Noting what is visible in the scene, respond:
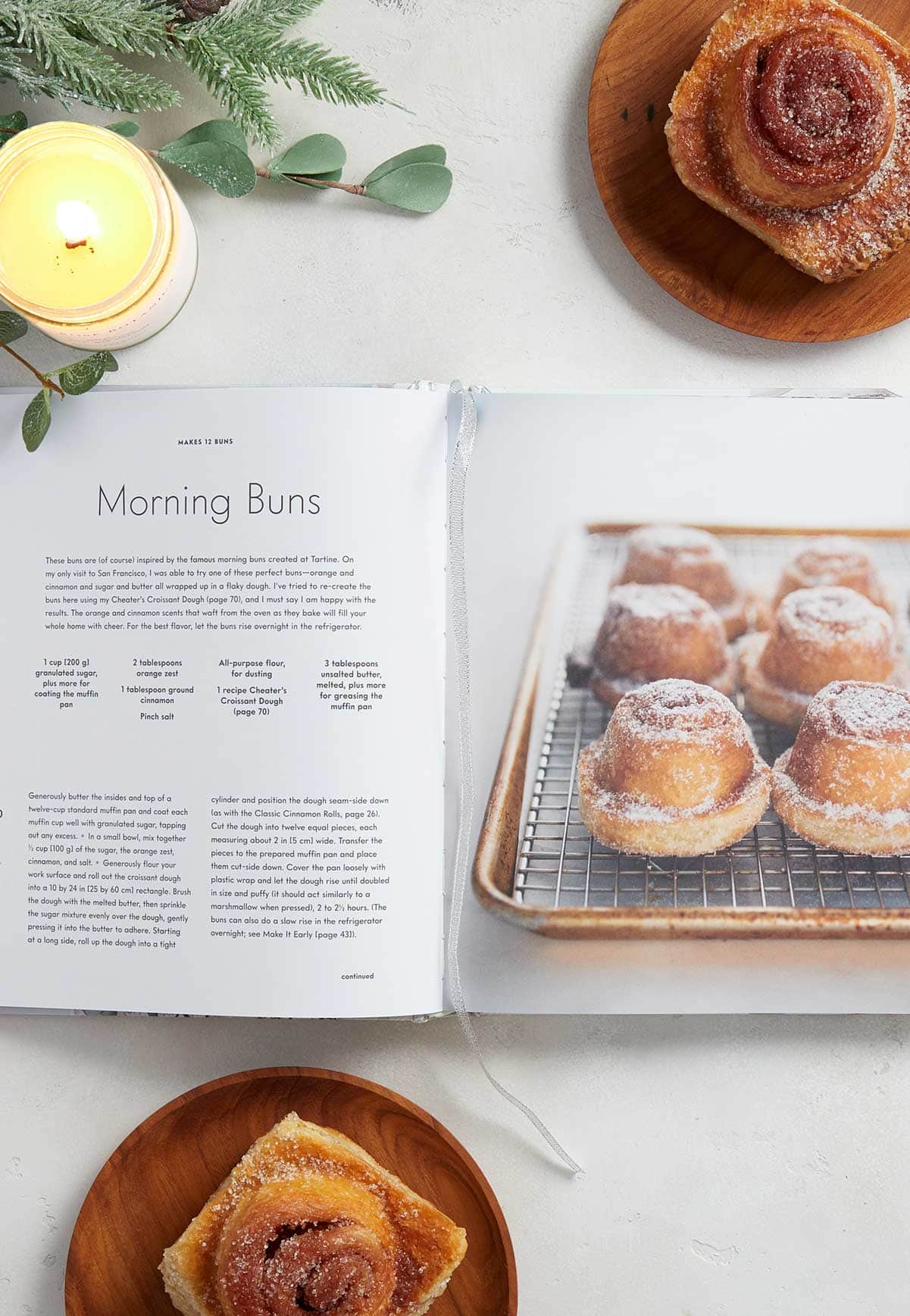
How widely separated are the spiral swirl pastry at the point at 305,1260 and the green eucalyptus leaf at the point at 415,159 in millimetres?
669

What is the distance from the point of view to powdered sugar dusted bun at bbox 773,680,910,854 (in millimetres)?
608

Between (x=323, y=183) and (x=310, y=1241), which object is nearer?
(x=310, y=1241)

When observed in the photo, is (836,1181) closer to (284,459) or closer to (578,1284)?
(578,1284)

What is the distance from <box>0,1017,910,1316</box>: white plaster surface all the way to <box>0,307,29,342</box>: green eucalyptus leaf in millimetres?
493

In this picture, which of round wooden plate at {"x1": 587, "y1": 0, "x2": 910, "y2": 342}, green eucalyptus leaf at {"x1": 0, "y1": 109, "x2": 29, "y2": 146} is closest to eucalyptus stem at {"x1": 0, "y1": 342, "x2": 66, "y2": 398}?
green eucalyptus leaf at {"x1": 0, "y1": 109, "x2": 29, "y2": 146}

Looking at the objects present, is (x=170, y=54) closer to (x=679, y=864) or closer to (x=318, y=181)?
(x=318, y=181)

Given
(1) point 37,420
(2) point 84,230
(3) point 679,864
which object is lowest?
(3) point 679,864

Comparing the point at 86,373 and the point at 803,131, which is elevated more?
the point at 803,131

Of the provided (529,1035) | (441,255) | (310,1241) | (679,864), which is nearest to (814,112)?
(441,255)

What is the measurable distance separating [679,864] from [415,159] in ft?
1.70

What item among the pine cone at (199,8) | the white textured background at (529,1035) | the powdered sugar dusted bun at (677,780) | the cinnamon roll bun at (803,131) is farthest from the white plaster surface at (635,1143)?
the pine cone at (199,8)

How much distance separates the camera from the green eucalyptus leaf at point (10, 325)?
0.63m

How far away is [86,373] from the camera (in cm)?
61

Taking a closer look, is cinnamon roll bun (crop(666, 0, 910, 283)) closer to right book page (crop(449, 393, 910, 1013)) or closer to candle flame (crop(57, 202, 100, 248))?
right book page (crop(449, 393, 910, 1013))
